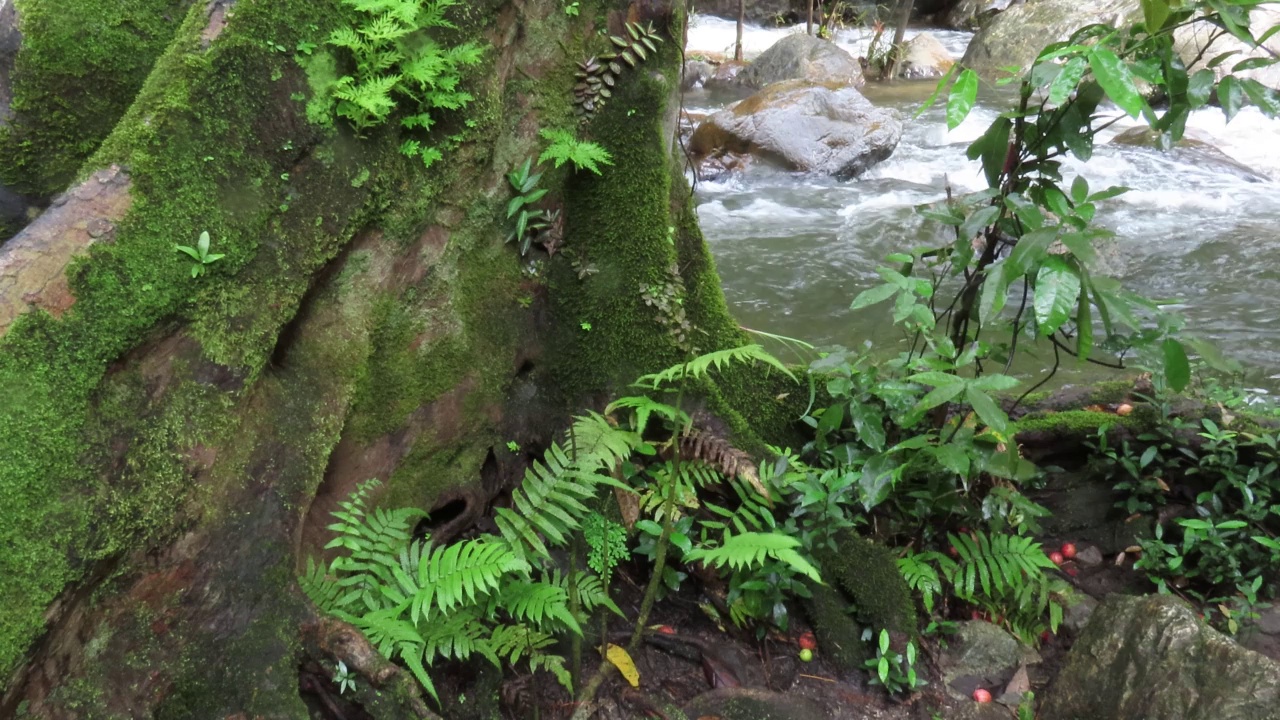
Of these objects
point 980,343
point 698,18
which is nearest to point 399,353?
point 980,343

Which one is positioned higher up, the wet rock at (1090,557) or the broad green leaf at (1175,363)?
the broad green leaf at (1175,363)

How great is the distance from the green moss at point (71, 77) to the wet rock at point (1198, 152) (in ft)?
39.1

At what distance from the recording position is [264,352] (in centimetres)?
267

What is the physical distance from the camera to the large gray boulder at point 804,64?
15.9 m

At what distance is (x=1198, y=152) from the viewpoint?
11391mm

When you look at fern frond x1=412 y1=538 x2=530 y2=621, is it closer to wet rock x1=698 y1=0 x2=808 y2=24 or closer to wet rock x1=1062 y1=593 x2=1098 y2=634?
wet rock x1=1062 y1=593 x2=1098 y2=634

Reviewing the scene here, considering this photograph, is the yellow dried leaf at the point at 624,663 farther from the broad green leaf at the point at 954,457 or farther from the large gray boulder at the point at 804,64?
the large gray boulder at the point at 804,64

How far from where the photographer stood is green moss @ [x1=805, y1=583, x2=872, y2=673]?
3293mm

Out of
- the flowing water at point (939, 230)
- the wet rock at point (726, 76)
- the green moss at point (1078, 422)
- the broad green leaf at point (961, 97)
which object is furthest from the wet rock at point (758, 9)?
the broad green leaf at point (961, 97)

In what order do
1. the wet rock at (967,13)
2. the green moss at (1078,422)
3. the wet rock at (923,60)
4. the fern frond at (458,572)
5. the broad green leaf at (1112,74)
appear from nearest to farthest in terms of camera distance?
the broad green leaf at (1112,74) → the fern frond at (458,572) → the green moss at (1078,422) → the wet rock at (923,60) → the wet rock at (967,13)

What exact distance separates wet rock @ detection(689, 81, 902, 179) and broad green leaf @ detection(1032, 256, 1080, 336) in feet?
30.4

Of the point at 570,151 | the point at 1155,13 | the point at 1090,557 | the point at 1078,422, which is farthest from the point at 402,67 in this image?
the point at 1090,557

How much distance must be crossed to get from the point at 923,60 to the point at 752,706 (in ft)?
59.3

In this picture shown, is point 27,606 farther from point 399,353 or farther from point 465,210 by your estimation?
point 465,210
